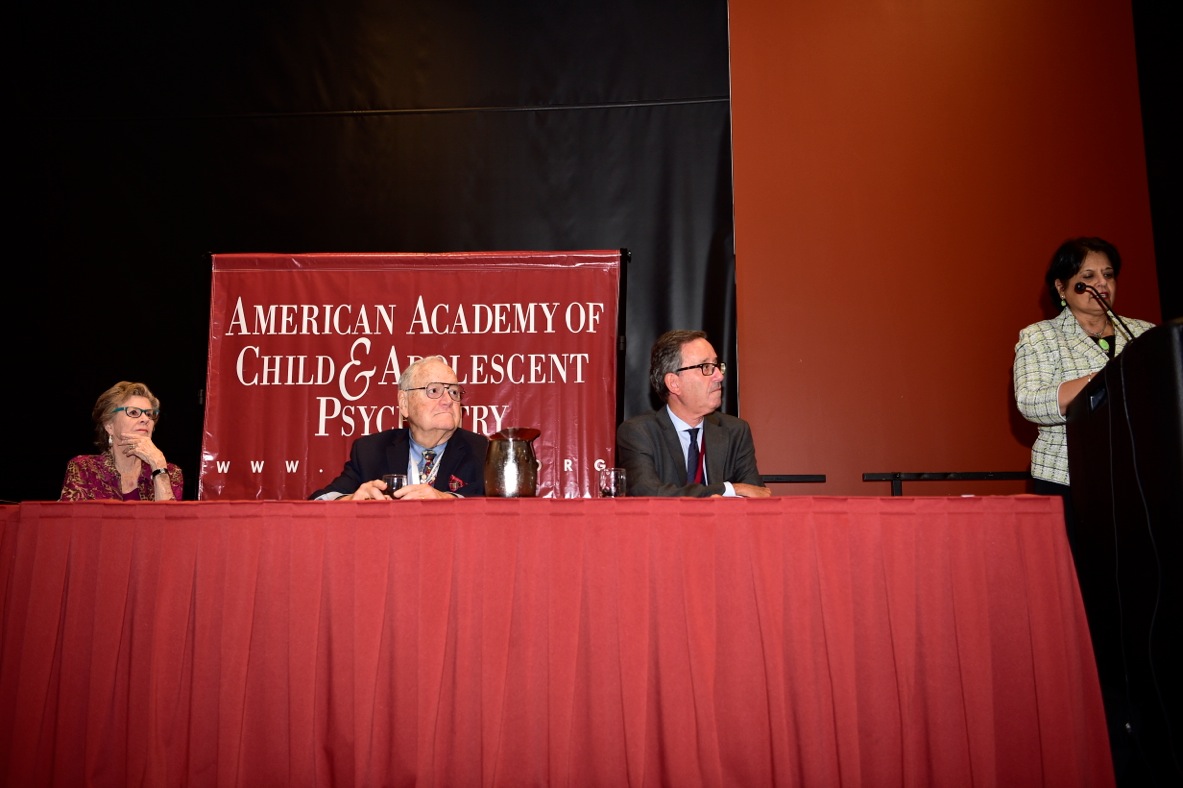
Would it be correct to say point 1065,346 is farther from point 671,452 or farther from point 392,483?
point 392,483

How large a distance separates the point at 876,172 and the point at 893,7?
0.77m

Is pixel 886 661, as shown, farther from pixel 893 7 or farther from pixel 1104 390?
pixel 893 7

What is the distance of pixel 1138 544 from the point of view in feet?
4.84

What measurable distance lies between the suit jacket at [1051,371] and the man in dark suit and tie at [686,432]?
76cm

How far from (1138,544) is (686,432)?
134 cm

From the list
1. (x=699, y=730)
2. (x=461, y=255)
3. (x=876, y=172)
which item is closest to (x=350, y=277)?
(x=461, y=255)

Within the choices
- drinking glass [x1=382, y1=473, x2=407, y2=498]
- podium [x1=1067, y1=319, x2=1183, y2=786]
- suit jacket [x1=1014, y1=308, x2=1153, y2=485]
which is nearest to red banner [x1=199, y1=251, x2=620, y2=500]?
drinking glass [x1=382, y1=473, x2=407, y2=498]

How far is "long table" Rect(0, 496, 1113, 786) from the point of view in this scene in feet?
4.96

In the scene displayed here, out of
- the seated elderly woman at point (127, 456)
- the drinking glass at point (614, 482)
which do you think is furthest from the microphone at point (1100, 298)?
the seated elderly woman at point (127, 456)

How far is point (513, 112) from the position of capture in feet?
12.2

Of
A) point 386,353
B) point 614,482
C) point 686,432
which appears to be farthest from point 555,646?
point 386,353

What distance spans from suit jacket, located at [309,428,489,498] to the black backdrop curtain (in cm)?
108

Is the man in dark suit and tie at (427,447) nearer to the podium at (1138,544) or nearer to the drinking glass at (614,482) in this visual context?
the drinking glass at (614,482)

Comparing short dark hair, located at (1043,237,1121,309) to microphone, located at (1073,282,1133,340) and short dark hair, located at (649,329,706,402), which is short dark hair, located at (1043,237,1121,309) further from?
short dark hair, located at (649,329,706,402)
